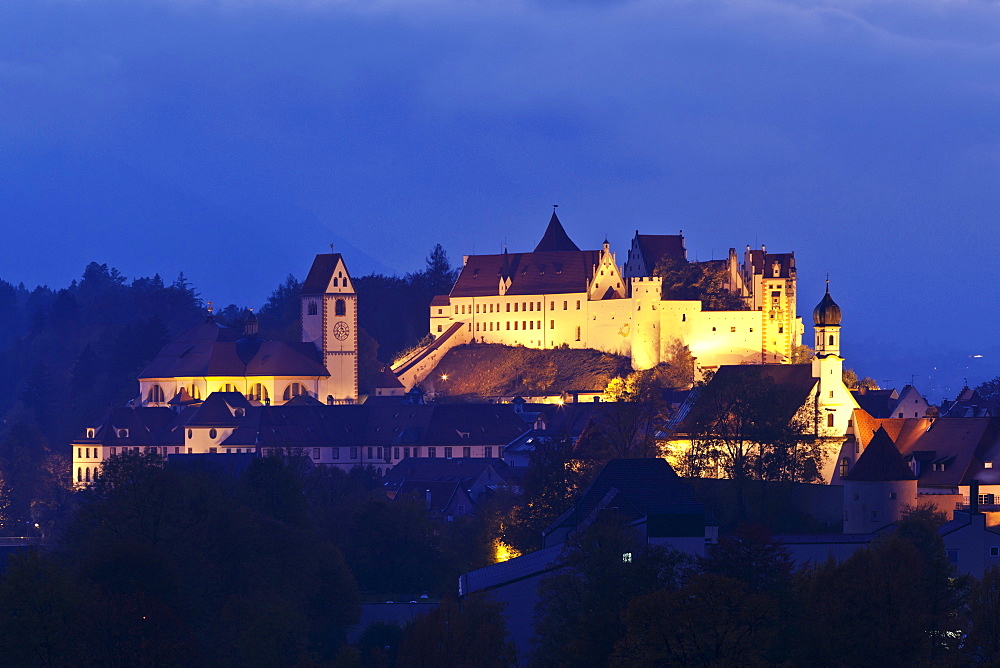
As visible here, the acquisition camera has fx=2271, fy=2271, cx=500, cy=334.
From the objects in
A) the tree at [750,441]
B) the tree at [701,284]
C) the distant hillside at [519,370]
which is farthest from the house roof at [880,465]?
the tree at [701,284]

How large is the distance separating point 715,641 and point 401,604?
2310 centimetres

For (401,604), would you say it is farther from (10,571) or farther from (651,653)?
(651,653)

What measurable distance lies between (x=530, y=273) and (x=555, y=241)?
12.2 metres

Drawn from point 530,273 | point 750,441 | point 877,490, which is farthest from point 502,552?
point 530,273

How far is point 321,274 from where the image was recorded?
145 metres

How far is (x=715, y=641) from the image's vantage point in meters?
46.5

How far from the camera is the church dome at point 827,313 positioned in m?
91.6

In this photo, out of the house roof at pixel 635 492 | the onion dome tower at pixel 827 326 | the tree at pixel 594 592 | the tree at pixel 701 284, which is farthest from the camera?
the tree at pixel 701 284

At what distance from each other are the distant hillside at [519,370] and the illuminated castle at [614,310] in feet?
2.96

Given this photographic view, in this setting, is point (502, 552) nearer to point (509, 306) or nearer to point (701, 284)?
point (701, 284)

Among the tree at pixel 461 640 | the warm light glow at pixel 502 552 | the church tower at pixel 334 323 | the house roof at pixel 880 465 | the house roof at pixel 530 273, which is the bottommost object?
the tree at pixel 461 640

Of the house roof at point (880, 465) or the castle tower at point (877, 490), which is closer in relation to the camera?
the castle tower at point (877, 490)

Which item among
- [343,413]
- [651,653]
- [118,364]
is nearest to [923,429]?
[651,653]

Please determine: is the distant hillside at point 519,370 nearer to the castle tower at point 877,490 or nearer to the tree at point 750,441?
the tree at point 750,441
